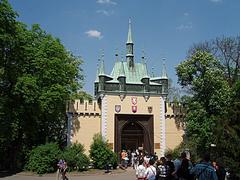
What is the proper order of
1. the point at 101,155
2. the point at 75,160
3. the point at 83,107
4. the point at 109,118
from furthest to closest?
1. the point at 83,107
2. the point at 109,118
3. the point at 101,155
4. the point at 75,160

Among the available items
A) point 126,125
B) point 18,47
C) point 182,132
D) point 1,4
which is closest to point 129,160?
point 126,125

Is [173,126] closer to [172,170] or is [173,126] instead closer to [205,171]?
[172,170]

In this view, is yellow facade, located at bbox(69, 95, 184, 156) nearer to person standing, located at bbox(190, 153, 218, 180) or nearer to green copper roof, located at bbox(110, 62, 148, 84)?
green copper roof, located at bbox(110, 62, 148, 84)

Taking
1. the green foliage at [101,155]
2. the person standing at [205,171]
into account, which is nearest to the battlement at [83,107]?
the green foliage at [101,155]

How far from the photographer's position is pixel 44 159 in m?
30.5

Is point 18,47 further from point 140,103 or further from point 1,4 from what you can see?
point 140,103

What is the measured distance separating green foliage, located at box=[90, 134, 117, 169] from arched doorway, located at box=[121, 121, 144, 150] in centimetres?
493

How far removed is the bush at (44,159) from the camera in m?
30.4

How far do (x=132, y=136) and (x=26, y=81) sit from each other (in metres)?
12.4

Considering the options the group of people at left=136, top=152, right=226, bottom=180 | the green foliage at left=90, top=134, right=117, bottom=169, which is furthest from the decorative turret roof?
the group of people at left=136, top=152, right=226, bottom=180

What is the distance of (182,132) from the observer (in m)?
39.2

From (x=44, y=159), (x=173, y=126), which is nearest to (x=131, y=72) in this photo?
(x=173, y=126)

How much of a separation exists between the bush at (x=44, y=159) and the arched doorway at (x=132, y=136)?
26.1 feet

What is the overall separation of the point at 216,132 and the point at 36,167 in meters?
15.2
